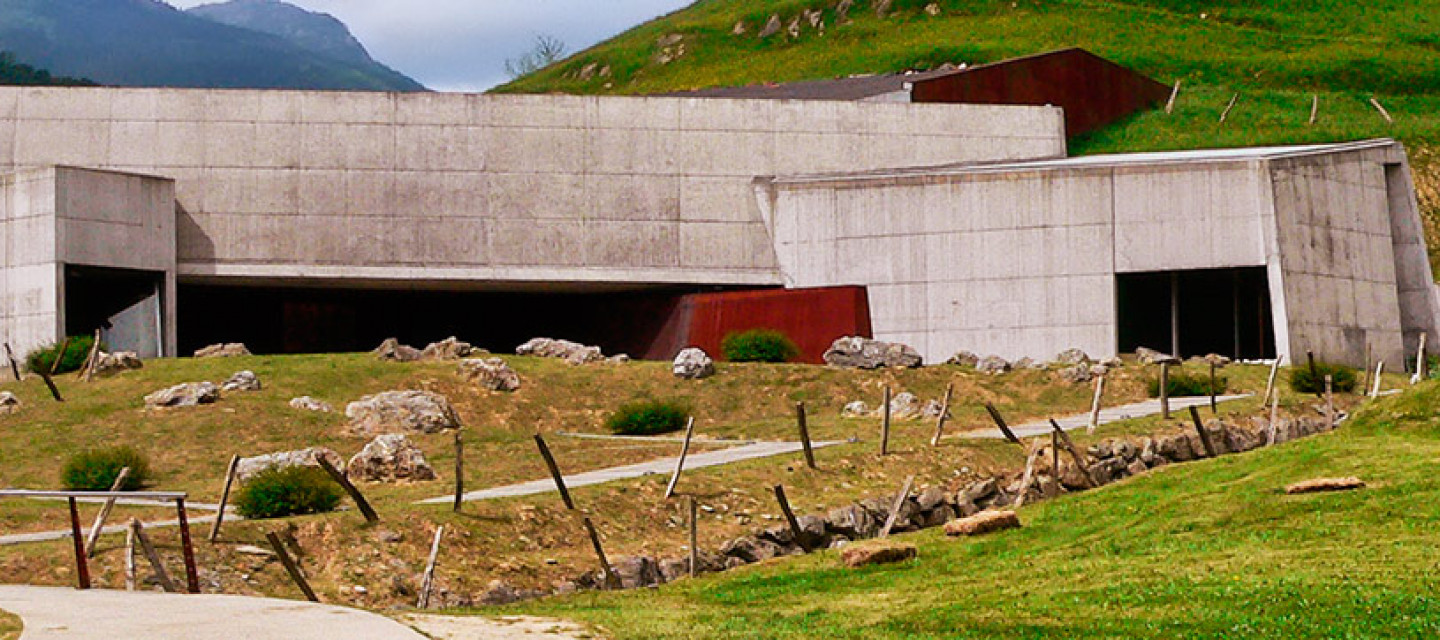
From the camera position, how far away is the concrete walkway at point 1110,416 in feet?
157

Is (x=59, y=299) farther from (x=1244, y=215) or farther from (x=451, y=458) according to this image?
(x=1244, y=215)

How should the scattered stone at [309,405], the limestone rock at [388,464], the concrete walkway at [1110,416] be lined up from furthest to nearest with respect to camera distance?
1. the scattered stone at [309,405]
2. the concrete walkway at [1110,416]
3. the limestone rock at [388,464]

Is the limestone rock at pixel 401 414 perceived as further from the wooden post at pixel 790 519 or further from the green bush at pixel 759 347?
the wooden post at pixel 790 519

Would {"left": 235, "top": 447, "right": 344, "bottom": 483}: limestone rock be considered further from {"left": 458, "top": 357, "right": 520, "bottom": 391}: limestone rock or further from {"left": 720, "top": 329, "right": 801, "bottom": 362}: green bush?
{"left": 720, "top": 329, "right": 801, "bottom": 362}: green bush

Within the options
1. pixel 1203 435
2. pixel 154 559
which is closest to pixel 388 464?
pixel 154 559

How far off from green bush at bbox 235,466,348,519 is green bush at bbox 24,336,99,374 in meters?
26.1

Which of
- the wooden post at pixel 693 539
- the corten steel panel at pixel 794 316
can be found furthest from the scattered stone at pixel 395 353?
the wooden post at pixel 693 539

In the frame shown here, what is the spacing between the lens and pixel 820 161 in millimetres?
74938

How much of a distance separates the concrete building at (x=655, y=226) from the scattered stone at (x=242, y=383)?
1236 cm

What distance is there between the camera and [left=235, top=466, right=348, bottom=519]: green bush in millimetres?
36125

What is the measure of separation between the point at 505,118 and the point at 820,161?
41.4 feet

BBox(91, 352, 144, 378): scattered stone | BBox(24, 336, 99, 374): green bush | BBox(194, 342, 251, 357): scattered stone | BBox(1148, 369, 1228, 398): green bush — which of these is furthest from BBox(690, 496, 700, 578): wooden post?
BBox(194, 342, 251, 357): scattered stone

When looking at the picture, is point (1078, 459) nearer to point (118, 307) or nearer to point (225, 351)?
point (225, 351)

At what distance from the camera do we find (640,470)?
4306cm
